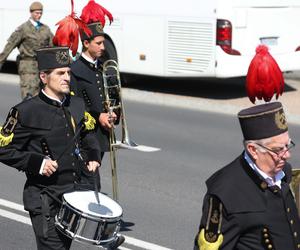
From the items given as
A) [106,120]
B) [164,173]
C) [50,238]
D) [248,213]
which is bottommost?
[164,173]

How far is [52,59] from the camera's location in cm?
643

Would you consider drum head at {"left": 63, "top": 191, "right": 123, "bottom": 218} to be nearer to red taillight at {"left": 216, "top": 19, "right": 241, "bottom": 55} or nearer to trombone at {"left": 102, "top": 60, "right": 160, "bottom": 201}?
trombone at {"left": 102, "top": 60, "right": 160, "bottom": 201}

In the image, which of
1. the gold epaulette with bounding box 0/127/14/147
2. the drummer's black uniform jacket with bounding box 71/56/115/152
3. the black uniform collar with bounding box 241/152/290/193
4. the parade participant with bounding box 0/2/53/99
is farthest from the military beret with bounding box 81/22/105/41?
the parade participant with bounding box 0/2/53/99

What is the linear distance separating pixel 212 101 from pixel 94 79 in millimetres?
8473

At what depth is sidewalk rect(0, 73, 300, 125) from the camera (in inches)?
625

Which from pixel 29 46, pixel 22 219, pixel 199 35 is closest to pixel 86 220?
pixel 22 219

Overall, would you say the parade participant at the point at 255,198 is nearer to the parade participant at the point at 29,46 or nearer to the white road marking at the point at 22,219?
the white road marking at the point at 22,219

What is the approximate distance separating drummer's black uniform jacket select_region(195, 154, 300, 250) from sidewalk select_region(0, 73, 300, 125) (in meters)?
10.6

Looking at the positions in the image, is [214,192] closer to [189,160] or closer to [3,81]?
[189,160]

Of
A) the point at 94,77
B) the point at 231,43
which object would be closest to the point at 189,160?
the point at 94,77

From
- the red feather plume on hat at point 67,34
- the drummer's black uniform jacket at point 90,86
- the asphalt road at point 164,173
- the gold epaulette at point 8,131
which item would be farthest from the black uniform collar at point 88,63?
the gold epaulette at point 8,131

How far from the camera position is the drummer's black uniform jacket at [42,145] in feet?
20.5

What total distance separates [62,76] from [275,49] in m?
11.2

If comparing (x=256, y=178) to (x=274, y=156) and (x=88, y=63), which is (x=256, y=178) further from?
(x=88, y=63)
